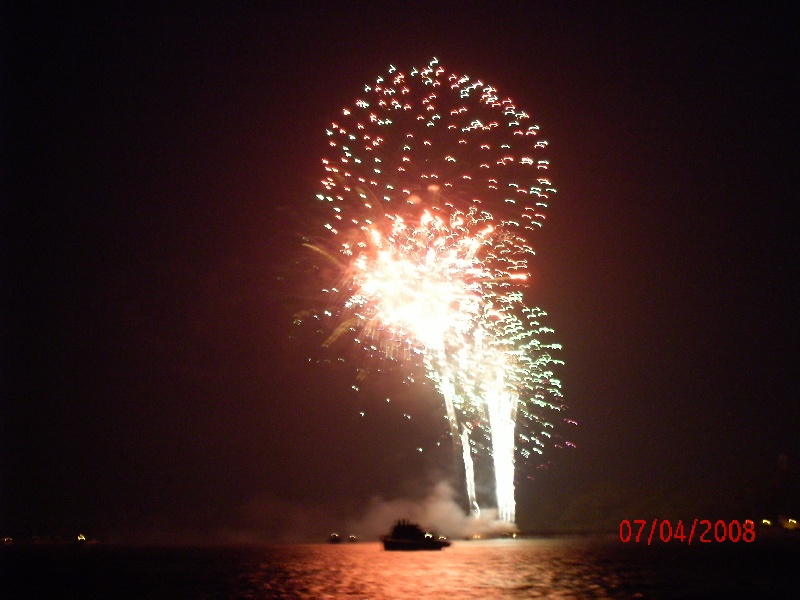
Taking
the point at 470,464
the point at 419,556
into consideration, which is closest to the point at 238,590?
the point at 470,464

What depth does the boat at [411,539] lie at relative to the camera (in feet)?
236

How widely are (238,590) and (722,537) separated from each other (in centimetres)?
7168

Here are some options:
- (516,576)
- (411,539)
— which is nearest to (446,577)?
(516,576)

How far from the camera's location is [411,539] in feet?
240

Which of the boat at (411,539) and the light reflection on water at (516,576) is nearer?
the light reflection on water at (516,576)

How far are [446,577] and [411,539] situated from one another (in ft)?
96.8

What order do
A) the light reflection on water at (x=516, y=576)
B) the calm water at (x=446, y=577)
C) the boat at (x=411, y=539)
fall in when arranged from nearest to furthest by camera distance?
the light reflection on water at (x=516, y=576) → the calm water at (x=446, y=577) → the boat at (x=411, y=539)

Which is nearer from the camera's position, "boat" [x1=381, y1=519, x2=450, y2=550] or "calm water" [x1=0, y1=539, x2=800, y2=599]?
"calm water" [x1=0, y1=539, x2=800, y2=599]

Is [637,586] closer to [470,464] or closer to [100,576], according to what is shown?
[470,464]

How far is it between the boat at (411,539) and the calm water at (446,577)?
6733 millimetres

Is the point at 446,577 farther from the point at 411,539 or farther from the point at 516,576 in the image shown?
the point at 411,539

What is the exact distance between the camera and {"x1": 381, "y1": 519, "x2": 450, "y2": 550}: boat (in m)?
72.1

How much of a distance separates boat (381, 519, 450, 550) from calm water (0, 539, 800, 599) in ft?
22.1

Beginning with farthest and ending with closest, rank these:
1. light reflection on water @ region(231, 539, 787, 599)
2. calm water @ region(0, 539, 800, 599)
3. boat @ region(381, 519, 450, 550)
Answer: boat @ region(381, 519, 450, 550), calm water @ region(0, 539, 800, 599), light reflection on water @ region(231, 539, 787, 599)
